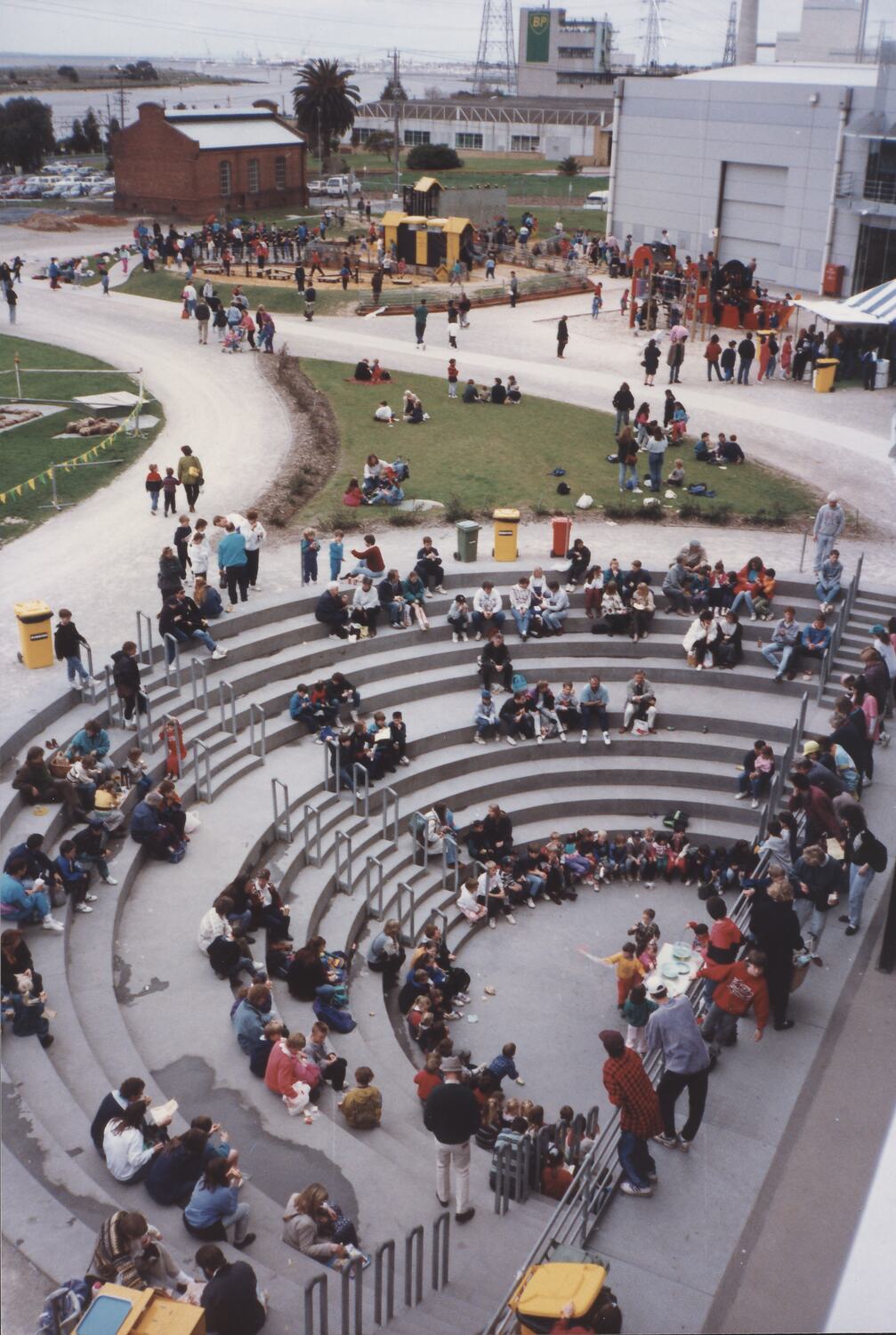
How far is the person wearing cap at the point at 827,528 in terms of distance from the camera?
802 inches

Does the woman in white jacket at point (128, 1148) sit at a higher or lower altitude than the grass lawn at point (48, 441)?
lower

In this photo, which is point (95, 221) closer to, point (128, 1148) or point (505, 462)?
point (505, 462)

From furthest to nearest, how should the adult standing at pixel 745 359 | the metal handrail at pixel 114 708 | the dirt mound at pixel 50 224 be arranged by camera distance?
1. the dirt mound at pixel 50 224
2. the adult standing at pixel 745 359
3. the metal handrail at pixel 114 708

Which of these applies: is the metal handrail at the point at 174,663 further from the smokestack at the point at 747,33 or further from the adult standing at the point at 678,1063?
the smokestack at the point at 747,33

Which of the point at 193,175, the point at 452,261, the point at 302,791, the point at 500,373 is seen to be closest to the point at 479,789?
the point at 302,791

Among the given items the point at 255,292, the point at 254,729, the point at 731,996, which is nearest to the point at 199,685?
the point at 254,729

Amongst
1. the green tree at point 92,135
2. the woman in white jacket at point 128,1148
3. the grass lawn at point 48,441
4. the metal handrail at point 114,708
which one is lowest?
the woman in white jacket at point 128,1148

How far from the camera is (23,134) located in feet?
285

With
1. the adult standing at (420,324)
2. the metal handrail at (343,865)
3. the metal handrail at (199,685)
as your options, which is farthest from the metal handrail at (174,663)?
the adult standing at (420,324)

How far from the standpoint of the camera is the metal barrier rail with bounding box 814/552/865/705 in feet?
61.4

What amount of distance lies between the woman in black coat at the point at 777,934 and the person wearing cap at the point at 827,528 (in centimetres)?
967

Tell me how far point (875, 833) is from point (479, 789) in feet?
17.1

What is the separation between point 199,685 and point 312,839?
3.25 meters

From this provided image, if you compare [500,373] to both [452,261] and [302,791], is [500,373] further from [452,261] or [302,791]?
[302,791]
